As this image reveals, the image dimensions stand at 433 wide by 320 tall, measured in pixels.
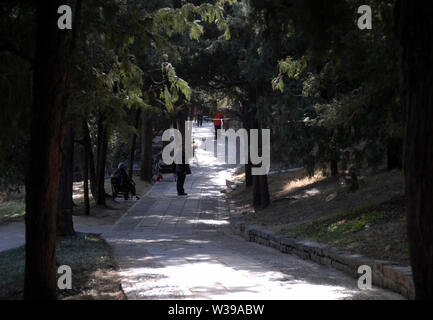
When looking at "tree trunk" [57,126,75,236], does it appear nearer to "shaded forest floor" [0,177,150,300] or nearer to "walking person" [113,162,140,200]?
"shaded forest floor" [0,177,150,300]

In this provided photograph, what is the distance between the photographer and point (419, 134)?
16.2 feet

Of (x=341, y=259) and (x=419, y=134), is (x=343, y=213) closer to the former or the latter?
(x=341, y=259)

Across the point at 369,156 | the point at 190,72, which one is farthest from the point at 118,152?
the point at 369,156

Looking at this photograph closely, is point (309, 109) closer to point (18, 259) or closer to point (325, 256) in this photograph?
point (325, 256)

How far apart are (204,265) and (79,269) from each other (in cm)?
184

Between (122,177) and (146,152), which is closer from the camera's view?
(122,177)

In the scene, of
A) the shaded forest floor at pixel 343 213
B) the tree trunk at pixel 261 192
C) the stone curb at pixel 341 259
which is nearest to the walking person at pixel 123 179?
the shaded forest floor at pixel 343 213

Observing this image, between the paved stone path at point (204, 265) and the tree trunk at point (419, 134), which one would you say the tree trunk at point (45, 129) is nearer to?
the paved stone path at point (204, 265)

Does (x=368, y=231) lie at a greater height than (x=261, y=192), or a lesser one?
greater

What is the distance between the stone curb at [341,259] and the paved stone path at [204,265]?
15cm

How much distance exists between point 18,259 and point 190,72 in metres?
12.5

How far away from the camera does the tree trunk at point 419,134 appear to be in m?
4.91

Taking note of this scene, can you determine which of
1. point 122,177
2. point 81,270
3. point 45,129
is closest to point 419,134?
point 45,129
